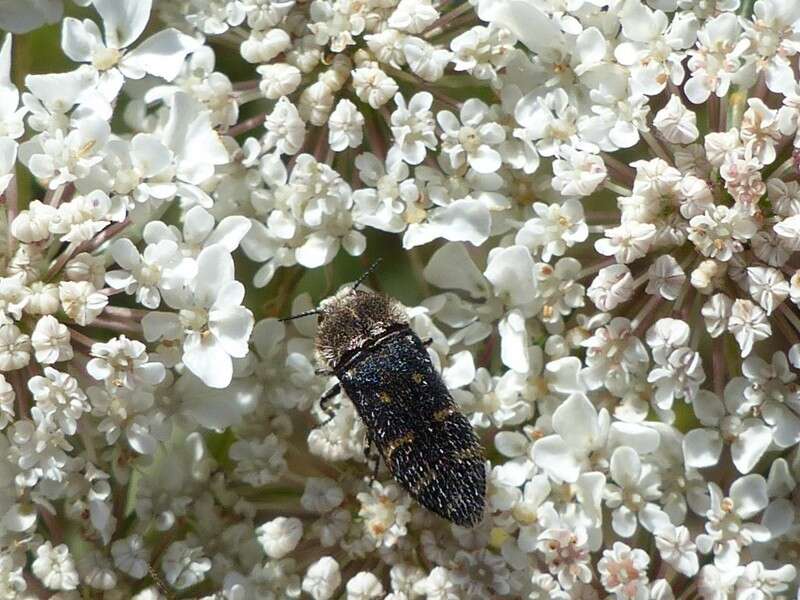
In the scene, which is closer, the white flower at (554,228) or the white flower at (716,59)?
the white flower at (716,59)

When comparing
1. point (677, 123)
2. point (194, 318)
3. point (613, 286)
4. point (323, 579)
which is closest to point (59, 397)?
point (194, 318)

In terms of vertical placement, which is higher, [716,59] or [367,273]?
[716,59]

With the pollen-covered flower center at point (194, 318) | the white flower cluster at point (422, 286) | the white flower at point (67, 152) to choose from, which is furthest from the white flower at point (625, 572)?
the white flower at point (67, 152)

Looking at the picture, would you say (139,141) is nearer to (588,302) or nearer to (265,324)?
(265,324)

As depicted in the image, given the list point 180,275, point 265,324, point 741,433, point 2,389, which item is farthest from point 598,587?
point 2,389

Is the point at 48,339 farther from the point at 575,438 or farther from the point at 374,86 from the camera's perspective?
the point at 575,438

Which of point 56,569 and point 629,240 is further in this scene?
point 56,569

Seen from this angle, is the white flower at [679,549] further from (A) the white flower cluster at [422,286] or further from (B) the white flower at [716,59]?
(B) the white flower at [716,59]
